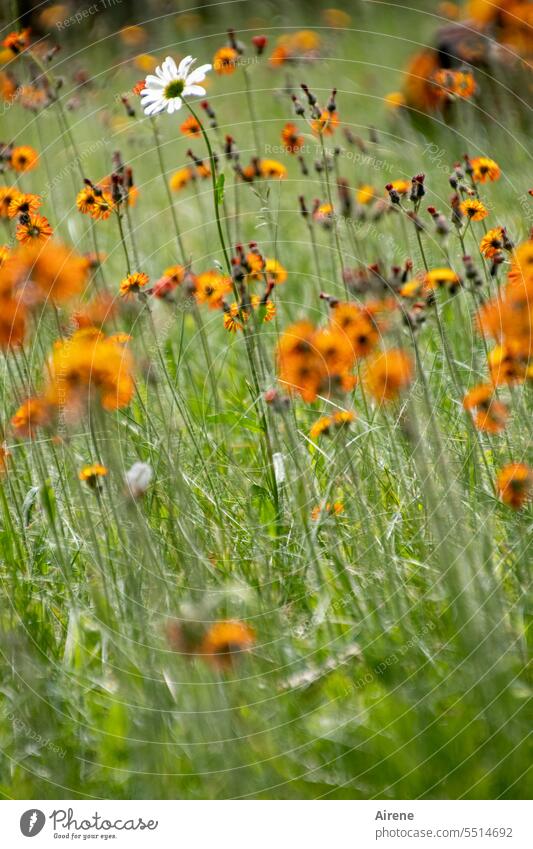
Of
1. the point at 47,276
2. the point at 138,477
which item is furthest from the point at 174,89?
the point at 138,477

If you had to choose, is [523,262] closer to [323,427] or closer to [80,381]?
[323,427]

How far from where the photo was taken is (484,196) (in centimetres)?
194

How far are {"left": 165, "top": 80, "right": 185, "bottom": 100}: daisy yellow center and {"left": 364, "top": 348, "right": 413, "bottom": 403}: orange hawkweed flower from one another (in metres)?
0.58

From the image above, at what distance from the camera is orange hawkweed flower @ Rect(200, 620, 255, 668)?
1176 mm

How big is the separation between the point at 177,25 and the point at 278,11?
34 centimetres

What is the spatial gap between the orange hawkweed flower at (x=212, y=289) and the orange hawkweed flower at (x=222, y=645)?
0.67 m

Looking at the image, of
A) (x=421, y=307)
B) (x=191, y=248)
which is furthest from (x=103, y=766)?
(x=191, y=248)

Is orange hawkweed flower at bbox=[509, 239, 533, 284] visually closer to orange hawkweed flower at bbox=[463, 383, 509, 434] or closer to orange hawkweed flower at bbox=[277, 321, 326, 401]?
orange hawkweed flower at bbox=[463, 383, 509, 434]

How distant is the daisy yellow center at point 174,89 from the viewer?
1.56 meters

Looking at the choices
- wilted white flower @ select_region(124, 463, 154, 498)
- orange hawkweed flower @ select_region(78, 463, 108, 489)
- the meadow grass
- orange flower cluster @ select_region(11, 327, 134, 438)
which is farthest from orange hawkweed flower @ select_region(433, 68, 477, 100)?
wilted white flower @ select_region(124, 463, 154, 498)

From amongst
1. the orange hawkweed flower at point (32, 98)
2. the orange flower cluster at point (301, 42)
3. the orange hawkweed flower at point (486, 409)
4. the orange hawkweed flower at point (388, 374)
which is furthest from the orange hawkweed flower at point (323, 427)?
the orange flower cluster at point (301, 42)

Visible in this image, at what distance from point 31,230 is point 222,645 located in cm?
82

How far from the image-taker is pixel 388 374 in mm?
1487
